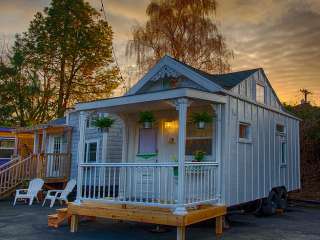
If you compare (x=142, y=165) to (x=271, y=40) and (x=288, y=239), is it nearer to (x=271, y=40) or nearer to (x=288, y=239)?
(x=288, y=239)

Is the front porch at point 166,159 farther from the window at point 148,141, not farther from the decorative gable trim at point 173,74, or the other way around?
the decorative gable trim at point 173,74

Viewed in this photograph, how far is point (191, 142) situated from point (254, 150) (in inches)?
69.9

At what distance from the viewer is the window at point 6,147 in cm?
1873

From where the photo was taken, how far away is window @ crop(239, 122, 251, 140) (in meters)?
8.41

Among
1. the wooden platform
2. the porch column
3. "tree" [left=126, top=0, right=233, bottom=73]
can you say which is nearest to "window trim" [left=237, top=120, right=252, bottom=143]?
the wooden platform

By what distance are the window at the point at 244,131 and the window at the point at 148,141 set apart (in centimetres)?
219

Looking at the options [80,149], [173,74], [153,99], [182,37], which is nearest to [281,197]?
[173,74]

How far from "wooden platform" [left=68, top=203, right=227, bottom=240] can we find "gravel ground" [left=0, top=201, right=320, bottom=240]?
0.42 m

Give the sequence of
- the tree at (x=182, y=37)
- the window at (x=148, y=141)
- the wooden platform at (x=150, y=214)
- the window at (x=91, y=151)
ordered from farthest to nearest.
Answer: the tree at (x=182, y=37) → the window at (x=91, y=151) → the window at (x=148, y=141) → the wooden platform at (x=150, y=214)

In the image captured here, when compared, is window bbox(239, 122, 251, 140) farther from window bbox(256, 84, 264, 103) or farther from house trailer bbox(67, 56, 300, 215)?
window bbox(256, 84, 264, 103)

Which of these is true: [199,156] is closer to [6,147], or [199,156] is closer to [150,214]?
[150,214]

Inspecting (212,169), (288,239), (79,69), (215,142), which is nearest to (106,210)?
(212,169)

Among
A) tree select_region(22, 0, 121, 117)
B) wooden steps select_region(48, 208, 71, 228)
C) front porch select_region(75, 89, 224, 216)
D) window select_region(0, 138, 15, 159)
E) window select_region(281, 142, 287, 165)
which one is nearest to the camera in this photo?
front porch select_region(75, 89, 224, 216)

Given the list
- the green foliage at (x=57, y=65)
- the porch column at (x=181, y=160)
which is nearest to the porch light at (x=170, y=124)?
the porch column at (x=181, y=160)
